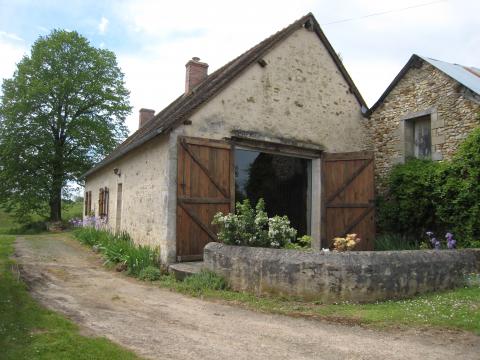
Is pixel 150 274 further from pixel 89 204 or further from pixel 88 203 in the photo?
pixel 88 203

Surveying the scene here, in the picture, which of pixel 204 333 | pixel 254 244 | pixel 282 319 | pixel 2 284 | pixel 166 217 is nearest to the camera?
pixel 204 333

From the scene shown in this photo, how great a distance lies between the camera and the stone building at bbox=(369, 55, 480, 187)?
32.3 feet

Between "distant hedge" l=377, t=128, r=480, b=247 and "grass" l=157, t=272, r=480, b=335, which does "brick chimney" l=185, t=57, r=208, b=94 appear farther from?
"grass" l=157, t=272, r=480, b=335

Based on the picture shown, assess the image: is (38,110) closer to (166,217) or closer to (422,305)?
(166,217)

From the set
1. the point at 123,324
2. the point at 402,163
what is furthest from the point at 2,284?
the point at 402,163

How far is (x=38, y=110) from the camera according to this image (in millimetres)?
23250

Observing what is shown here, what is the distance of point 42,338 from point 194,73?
11.0 m

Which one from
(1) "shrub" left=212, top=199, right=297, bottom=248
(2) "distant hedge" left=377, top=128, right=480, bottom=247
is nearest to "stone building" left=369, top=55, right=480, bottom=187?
(2) "distant hedge" left=377, top=128, right=480, bottom=247

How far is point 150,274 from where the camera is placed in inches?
328

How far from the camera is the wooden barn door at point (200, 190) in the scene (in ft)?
29.1

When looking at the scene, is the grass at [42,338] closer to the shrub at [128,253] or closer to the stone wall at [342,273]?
the stone wall at [342,273]

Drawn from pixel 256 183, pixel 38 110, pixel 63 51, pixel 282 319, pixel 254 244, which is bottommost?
pixel 282 319

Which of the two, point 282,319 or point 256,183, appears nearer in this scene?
point 282,319

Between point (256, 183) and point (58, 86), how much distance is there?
1614cm
